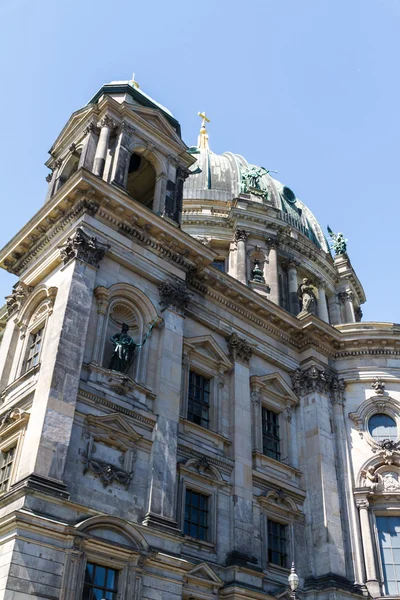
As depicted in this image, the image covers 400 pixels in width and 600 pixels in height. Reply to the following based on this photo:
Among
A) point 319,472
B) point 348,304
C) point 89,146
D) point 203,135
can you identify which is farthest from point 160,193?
point 203,135

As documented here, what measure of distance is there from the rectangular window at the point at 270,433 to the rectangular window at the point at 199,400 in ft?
10.5

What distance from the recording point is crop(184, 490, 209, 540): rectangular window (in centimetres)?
2400

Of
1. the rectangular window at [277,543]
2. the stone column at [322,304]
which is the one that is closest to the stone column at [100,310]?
the rectangular window at [277,543]

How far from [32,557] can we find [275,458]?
13.3 metres

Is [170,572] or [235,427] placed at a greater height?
[235,427]

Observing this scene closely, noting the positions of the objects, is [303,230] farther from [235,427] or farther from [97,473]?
[97,473]

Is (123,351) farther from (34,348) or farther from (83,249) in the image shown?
(83,249)

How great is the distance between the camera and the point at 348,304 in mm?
47625

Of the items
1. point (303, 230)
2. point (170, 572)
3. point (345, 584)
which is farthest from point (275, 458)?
point (303, 230)

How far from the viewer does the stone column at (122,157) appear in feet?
92.2

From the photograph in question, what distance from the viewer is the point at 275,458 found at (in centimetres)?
2920

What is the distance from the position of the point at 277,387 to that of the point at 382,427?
527 cm

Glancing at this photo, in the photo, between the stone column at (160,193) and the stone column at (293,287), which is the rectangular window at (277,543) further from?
the stone column at (293,287)

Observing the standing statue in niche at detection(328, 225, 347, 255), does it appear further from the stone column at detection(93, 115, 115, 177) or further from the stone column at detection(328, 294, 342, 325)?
the stone column at detection(93, 115, 115, 177)
